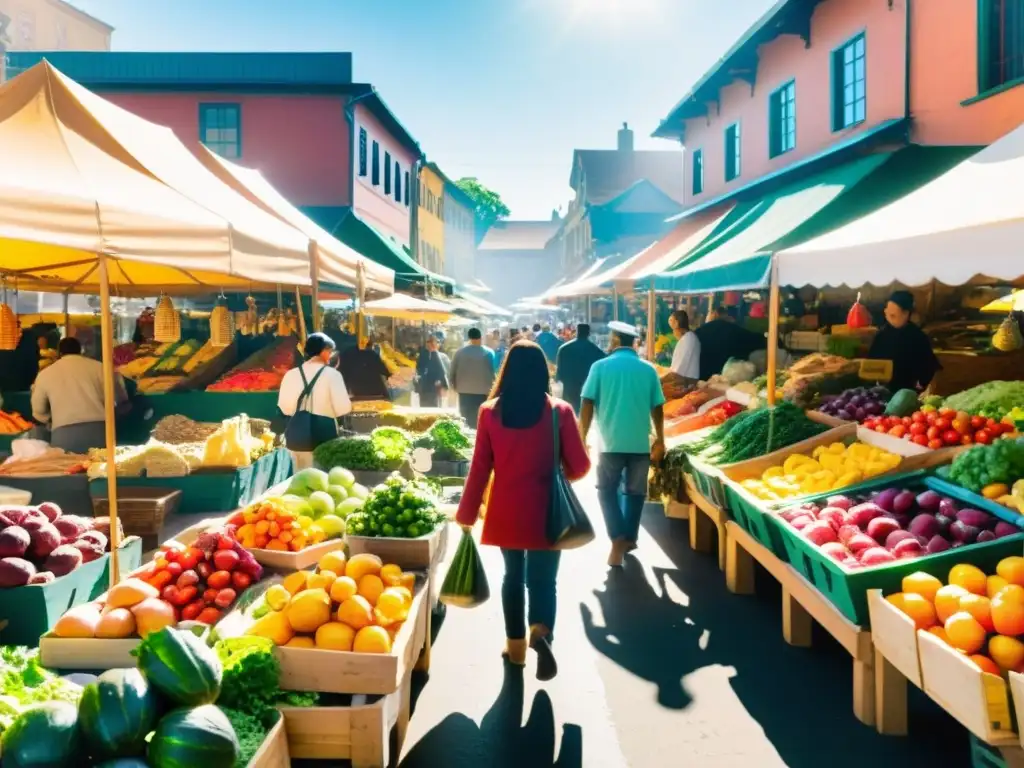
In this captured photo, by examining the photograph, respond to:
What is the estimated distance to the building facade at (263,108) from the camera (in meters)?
24.3

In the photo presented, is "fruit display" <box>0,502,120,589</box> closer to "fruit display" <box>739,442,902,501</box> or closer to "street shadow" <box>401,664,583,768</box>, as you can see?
"street shadow" <box>401,664,583,768</box>

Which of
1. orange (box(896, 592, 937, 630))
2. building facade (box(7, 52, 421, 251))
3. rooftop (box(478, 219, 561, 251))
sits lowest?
orange (box(896, 592, 937, 630))

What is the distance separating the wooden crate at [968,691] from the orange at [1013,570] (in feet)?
2.15

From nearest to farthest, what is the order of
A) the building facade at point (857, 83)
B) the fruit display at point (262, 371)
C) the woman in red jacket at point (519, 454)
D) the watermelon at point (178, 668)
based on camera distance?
1. the watermelon at point (178, 668)
2. the woman in red jacket at point (519, 454)
3. the building facade at point (857, 83)
4. the fruit display at point (262, 371)

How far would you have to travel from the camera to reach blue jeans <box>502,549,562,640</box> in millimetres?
5098

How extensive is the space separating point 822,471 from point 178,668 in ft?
17.7

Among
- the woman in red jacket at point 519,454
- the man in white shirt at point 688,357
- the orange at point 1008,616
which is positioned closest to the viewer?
the orange at point 1008,616

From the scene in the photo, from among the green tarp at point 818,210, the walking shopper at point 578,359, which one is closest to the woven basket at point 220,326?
the walking shopper at point 578,359

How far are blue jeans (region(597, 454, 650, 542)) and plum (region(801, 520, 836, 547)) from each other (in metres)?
2.03

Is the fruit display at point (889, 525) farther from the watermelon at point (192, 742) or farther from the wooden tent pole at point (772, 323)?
the watermelon at point (192, 742)

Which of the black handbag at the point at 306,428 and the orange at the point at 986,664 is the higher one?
the black handbag at the point at 306,428

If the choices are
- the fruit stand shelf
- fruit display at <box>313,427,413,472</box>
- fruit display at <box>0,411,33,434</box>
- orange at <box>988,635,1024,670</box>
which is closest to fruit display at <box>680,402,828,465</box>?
the fruit stand shelf

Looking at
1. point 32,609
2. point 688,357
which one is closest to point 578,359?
point 688,357

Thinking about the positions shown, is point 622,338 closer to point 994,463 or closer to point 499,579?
point 499,579
